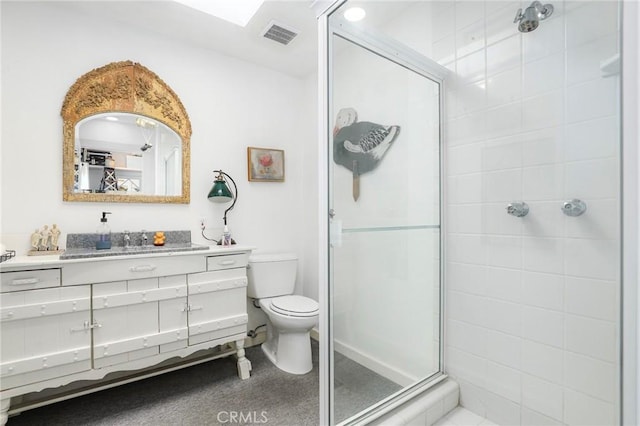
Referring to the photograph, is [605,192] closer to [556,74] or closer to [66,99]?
[556,74]

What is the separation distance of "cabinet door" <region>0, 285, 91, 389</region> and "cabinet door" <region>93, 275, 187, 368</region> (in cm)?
6

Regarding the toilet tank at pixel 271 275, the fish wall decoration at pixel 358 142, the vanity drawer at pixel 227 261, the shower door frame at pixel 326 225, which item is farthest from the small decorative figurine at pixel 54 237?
the fish wall decoration at pixel 358 142

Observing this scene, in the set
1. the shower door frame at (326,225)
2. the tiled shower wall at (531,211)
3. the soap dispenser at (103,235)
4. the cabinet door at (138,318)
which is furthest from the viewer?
the soap dispenser at (103,235)

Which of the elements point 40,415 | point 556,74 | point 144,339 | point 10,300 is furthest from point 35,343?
point 556,74

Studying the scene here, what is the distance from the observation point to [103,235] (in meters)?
1.85

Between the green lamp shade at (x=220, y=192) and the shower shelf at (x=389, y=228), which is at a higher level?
the green lamp shade at (x=220, y=192)

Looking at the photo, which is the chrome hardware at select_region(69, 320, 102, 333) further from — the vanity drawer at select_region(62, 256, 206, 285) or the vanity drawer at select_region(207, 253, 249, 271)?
the vanity drawer at select_region(207, 253, 249, 271)

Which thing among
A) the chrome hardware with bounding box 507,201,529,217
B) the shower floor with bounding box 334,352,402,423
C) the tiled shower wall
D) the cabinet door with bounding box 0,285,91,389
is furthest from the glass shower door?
the cabinet door with bounding box 0,285,91,389

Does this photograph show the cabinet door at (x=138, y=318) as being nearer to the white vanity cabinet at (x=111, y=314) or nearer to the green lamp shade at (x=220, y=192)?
the white vanity cabinet at (x=111, y=314)

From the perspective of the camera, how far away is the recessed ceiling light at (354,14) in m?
1.35

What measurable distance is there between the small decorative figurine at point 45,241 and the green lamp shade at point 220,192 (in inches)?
36.0

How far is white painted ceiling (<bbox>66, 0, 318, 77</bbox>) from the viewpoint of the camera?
6.12ft

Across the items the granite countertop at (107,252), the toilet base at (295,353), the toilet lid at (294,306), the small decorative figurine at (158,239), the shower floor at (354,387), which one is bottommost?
the toilet base at (295,353)

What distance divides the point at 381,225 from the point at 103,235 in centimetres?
166
